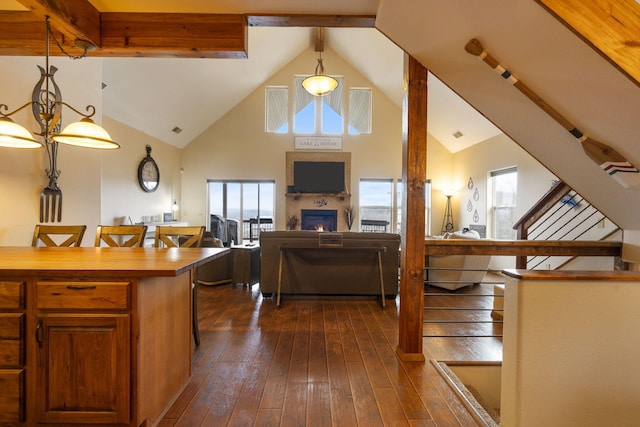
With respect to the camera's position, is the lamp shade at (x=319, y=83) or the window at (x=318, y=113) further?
the window at (x=318, y=113)

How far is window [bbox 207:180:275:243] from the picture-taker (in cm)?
792

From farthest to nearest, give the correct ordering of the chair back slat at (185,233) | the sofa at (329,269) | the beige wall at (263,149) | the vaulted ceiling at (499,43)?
the beige wall at (263,149)
the sofa at (329,269)
the chair back slat at (185,233)
the vaulted ceiling at (499,43)

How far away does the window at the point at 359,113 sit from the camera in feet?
26.1

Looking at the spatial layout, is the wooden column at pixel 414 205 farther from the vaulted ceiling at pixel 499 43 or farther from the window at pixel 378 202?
the window at pixel 378 202

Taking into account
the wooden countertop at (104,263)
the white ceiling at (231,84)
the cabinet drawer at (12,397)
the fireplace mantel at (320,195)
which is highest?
the white ceiling at (231,84)

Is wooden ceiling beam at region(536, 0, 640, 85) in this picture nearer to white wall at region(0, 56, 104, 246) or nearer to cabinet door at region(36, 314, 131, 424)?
cabinet door at region(36, 314, 131, 424)

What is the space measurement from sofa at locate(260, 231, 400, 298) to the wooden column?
140 cm

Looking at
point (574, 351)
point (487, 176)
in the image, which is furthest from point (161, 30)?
point (487, 176)

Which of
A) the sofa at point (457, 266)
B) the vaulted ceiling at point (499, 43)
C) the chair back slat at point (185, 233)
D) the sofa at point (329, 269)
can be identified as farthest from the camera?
the sofa at point (457, 266)

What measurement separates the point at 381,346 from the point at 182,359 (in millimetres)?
1561

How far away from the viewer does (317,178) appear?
25.4ft

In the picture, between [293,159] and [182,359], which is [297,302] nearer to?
[182,359]

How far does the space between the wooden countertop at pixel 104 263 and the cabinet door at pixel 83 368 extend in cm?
22

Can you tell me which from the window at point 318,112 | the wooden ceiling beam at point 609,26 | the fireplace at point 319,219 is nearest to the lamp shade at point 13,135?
the wooden ceiling beam at point 609,26
